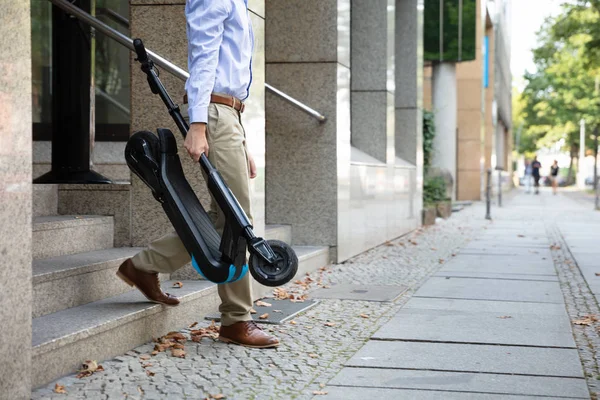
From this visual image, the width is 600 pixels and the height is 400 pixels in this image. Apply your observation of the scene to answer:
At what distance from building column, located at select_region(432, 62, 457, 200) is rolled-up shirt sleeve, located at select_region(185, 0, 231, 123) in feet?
69.6

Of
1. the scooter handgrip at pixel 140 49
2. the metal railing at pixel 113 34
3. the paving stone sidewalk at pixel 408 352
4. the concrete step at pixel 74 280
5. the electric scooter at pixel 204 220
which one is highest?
the metal railing at pixel 113 34

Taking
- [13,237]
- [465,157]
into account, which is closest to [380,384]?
[13,237]

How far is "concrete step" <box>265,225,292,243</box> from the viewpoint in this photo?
822 cm

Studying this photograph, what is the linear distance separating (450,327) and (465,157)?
24813 mm

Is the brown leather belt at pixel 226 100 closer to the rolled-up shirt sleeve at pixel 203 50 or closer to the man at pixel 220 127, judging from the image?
the man at pixel 220 127

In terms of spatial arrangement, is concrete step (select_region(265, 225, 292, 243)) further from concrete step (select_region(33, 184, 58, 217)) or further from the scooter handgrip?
the scooter handgrip

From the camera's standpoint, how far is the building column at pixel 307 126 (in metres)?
8.98

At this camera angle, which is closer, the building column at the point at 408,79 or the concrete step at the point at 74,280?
the concrete step at the point at 74,280

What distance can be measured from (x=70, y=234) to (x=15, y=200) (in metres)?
2.09

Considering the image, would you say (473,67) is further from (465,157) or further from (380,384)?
(380,384)

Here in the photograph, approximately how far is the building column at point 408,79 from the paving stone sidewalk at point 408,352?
6.47 m

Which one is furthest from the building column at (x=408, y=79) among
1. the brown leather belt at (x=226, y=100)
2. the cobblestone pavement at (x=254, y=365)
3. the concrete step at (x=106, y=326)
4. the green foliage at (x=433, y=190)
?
the brown leather belt at (x=226, y=100)

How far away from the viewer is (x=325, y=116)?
8.98 metres

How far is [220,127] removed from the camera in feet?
15.7
